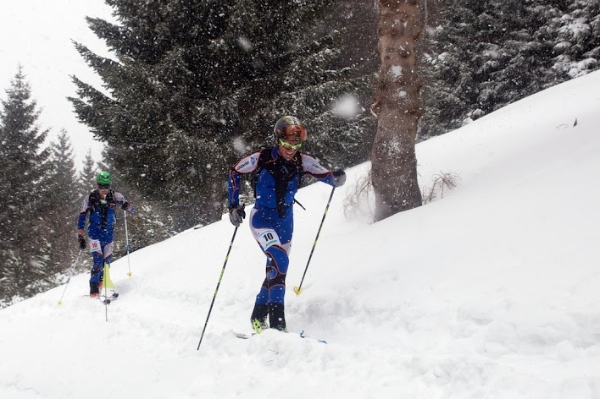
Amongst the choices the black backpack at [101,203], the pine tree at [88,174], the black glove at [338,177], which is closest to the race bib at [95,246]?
the black backpack at [101,203]

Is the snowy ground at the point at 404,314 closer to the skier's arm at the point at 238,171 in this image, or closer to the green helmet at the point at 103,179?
the skier's arm at the point at 238,171

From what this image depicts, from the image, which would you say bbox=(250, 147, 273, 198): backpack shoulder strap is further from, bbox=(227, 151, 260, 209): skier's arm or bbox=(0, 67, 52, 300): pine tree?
bbox=(0, 67, 52, 300): pine tree

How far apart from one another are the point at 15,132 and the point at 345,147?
854 inches

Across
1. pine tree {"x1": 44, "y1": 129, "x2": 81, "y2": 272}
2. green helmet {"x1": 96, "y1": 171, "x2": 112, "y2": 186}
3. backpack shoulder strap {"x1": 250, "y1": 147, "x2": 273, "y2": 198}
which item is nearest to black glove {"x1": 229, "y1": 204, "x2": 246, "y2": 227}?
backpack shoulder strap {"x1": 250, "y1": 147, "x2": 273, "y2": 198}

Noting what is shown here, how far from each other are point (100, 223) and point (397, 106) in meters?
6.42

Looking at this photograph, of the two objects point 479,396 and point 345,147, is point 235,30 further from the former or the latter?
point 479,396

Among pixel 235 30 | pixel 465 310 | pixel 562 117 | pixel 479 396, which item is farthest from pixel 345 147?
pixel 479 396

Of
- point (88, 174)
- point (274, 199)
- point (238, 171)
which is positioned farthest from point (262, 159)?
point (88, 174)

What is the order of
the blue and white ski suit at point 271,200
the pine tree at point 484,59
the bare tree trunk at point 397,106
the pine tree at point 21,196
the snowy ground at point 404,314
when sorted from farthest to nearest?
the pine tree at point 21,196 → the pine tree at point 484,59 → the bare tree trunk at point 397,106 → the blue and white ski suit at point 271,200 → the snowy ground at point 404,314

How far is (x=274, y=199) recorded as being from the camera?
5340mm

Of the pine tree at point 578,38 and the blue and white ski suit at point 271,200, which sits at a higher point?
the pine tree at point 578,38

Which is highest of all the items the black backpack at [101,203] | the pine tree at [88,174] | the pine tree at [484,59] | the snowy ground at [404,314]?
the pine tree at [88,174]

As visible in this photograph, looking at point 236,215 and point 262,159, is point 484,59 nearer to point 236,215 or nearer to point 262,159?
point 262,159

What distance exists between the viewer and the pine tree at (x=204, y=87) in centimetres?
1373
